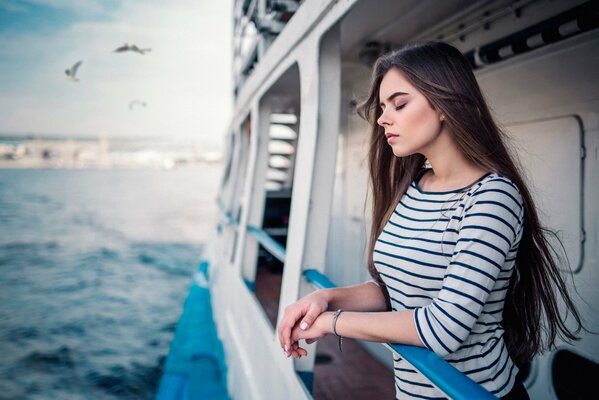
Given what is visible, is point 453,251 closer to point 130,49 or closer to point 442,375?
point 442,375

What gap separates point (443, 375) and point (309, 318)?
15.1 inches

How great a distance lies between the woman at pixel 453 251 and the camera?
2.62 feet

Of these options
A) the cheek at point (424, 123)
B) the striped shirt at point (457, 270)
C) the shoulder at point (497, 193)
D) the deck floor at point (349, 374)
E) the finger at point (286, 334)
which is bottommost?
the deck floor at point (349, 374)

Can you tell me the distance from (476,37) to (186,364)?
3.96m

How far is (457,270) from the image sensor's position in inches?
31.2

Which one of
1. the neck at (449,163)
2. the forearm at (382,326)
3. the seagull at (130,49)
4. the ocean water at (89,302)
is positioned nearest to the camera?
the forearm at (382,326)

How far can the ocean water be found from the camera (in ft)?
20.8

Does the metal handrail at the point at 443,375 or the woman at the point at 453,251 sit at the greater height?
the woman at the point at 453,251

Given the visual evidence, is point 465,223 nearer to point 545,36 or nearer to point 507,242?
point 507,242

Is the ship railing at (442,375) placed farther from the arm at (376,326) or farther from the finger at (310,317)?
the finger at (310,317)

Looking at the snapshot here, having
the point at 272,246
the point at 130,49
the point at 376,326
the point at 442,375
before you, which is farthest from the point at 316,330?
the point at 130,49

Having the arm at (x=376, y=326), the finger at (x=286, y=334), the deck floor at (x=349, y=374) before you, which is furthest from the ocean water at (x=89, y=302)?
the arm at (x=376, y=326)

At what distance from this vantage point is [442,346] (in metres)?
0.82

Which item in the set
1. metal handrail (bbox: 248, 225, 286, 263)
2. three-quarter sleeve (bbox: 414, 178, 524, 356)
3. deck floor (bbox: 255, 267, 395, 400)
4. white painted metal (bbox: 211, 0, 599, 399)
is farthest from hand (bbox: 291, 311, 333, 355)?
deck floor (bbox: 255, 267, 395, 400)
